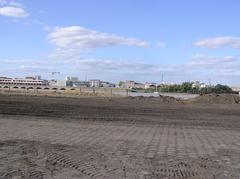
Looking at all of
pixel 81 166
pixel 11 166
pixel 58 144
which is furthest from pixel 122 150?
pixel 11 166

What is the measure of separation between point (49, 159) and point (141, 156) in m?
2.23

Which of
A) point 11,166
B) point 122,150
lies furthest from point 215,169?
point 11,166

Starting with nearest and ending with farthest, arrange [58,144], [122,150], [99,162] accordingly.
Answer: [99,162], [122,150], [58,144]

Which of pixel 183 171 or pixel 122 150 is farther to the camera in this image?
pixel 122 150

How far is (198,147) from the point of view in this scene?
13844mm

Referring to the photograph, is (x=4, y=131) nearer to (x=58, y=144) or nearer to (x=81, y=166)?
(x=58, y=144)

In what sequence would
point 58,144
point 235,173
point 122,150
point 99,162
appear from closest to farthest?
1. point 235,173
2. point 99,162
3. point 122,150
4. point 58,144

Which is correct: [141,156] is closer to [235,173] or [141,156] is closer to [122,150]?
[122,150]

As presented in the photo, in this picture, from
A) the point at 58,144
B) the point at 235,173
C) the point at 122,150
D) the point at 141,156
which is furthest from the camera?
the point at 58,144

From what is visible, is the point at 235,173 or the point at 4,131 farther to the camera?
the point at 4,131

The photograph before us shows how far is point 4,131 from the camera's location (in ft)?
55.0

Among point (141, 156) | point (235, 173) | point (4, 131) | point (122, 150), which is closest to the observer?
point (235, 173)

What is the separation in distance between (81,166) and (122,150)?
112 inches

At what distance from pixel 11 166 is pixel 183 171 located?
10.9 feet
